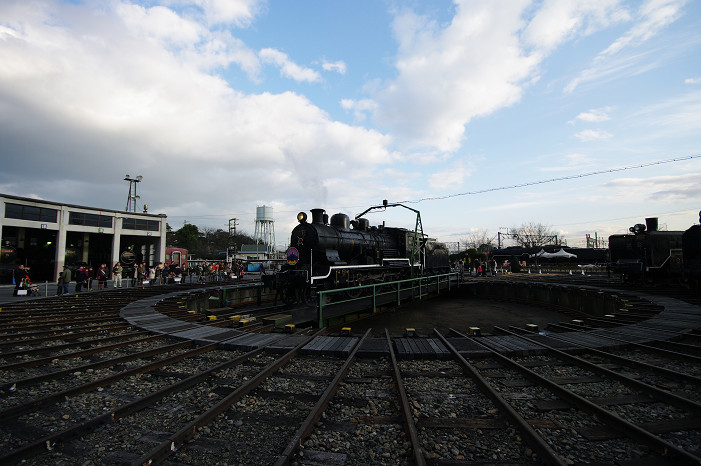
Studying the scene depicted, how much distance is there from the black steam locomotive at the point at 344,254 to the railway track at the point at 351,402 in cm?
408

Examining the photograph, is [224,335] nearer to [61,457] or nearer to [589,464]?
[61,457]

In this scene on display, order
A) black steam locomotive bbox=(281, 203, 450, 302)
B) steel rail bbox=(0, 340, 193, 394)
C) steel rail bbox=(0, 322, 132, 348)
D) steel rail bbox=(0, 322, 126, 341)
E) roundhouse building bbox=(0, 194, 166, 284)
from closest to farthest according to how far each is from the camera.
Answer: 1. steel rail bbox=(0, 340, 193, 394)
2. steel rail bbox=(0, 322, 132, 348)
3. steel rail bbox=(0, 322, 126, 341)
4. black steam locomotive bbox=(281, 203, 450, 302)
5. roundhouse building bbox=(0, 194, 166, 284)

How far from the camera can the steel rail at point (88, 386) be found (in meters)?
3.24

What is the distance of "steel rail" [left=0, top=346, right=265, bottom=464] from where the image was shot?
2486 mm

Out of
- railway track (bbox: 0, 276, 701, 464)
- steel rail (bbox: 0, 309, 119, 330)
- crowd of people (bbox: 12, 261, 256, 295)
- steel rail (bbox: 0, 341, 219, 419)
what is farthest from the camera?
crowd of people (bbox: 12, 261, 256, 295)

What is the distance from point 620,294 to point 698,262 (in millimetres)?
3085

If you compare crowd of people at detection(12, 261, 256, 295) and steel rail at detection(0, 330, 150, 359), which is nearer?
steel rail at detection(0, 330, 150, 359)

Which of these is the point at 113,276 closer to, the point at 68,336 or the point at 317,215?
the point at 68,336

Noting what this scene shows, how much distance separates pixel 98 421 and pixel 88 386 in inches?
46.5

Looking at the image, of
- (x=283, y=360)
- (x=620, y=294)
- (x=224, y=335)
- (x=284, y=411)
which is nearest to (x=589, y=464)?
(x=284, y=411)

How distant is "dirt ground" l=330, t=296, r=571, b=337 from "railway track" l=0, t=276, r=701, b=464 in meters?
4.90

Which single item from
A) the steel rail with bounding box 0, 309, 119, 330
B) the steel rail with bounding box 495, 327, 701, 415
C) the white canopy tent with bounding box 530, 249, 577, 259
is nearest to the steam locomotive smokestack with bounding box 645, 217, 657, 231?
the steel rail with bounding box 495, 327, 701, 415

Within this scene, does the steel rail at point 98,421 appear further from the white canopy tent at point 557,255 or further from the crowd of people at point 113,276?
the white canopy tent at point 557,255

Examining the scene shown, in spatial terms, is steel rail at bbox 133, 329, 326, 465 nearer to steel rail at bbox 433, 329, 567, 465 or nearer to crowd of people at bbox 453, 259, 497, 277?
steel rail at bbox 433, 329, 567, 465
